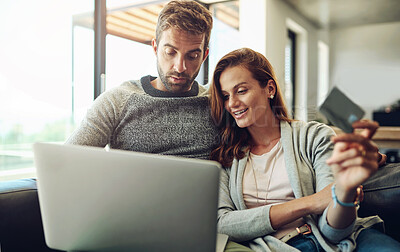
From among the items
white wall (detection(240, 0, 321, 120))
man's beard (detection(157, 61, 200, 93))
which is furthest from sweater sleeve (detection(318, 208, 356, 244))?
white wall (detection(240, 0, 321, 120))

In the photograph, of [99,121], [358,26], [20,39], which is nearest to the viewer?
[99,121]

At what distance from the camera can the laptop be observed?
56 centimetres

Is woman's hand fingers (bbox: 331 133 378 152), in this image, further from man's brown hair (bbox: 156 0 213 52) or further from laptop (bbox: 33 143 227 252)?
man's brown hair (bbox: 156 0 213 52)

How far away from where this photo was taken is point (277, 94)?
4.24ft

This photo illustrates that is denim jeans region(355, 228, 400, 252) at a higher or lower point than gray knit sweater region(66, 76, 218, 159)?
lower

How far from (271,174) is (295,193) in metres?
0.12

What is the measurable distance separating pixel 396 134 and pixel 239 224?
7.80ft

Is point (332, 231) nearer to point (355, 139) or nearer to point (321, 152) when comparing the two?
point (321, 152)

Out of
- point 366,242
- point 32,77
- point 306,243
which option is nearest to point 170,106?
point 306,243

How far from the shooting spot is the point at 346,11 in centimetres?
418

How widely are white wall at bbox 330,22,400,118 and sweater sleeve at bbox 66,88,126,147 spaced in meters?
3.46

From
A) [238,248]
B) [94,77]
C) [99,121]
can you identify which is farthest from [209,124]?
[94,77]

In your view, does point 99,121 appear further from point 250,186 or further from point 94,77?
point 94,77

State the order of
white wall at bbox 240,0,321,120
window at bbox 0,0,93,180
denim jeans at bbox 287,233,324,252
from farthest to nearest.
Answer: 1. white wall at bbox 240,0,321,120
2. window at bbox 0,0,93,180
3. denim jeans at bbox 287,233,324,252
